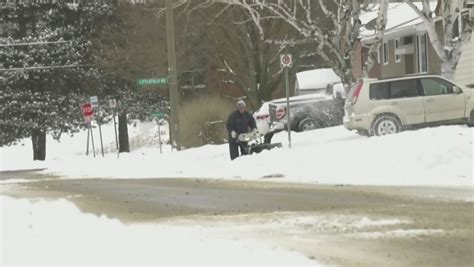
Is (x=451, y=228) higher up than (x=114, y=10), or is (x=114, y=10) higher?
(x=114, y=10)

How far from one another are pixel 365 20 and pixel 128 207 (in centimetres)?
3994

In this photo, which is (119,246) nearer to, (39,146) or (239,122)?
(239,122)

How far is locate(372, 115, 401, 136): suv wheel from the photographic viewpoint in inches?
757

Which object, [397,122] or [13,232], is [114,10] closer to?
[397,122]

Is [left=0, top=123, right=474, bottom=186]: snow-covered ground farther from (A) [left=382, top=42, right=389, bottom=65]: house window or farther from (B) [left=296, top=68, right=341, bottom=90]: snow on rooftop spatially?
(A) [left=382, top=42, right=389, bottom=65]: house window

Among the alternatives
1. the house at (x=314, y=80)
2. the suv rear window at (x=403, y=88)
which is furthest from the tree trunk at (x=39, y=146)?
the suv rear window at (x=403, y=88)

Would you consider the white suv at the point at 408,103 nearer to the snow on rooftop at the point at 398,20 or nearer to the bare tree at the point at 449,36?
the bare tree at the point at 449,36

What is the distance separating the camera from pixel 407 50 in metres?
40.2

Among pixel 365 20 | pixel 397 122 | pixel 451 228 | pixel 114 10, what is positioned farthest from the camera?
pixel 365 20

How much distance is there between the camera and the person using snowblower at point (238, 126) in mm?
19375

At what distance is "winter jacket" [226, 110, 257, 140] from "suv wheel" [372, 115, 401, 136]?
3.25 m

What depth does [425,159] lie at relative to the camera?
1468 cm

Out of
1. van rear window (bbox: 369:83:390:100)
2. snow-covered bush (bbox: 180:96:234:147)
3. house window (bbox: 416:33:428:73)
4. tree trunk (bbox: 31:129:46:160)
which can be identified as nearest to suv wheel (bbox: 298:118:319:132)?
snow-covered bush (bbox: 180:96:234:147)

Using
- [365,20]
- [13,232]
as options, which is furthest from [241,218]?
[365,20]
